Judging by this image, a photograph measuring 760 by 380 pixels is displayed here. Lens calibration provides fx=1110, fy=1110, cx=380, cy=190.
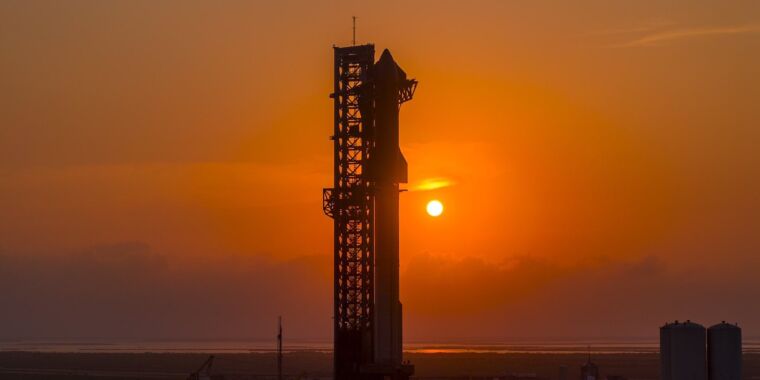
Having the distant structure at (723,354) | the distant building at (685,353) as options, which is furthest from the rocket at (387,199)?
the distant structure at (723,354)

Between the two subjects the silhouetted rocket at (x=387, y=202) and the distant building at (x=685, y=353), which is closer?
the distant building at (x=685, y=353)

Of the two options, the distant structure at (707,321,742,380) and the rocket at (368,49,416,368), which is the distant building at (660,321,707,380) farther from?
the rocket at (368,49,416,368)

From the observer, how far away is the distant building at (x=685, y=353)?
67500 millimetres

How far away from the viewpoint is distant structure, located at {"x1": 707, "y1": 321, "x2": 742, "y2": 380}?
67.8m

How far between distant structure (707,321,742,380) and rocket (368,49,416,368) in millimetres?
19249

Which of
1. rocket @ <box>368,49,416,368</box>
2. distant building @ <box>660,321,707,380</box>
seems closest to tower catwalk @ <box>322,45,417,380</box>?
rocket @ <box>368,49,416,368</box>

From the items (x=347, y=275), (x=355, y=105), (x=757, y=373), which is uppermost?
(x=355, y=105)

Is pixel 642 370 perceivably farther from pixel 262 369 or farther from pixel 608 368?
pixel 262 369

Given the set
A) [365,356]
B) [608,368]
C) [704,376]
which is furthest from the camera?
[608,368]

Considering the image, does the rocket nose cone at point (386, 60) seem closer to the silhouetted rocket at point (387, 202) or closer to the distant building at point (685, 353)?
the silhouetted rocket at point (387, 202)

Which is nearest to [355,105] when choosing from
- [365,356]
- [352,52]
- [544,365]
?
[352,52]

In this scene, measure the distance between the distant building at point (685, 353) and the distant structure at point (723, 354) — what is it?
57cm

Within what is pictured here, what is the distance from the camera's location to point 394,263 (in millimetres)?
69500

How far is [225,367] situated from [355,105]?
4420 inches
